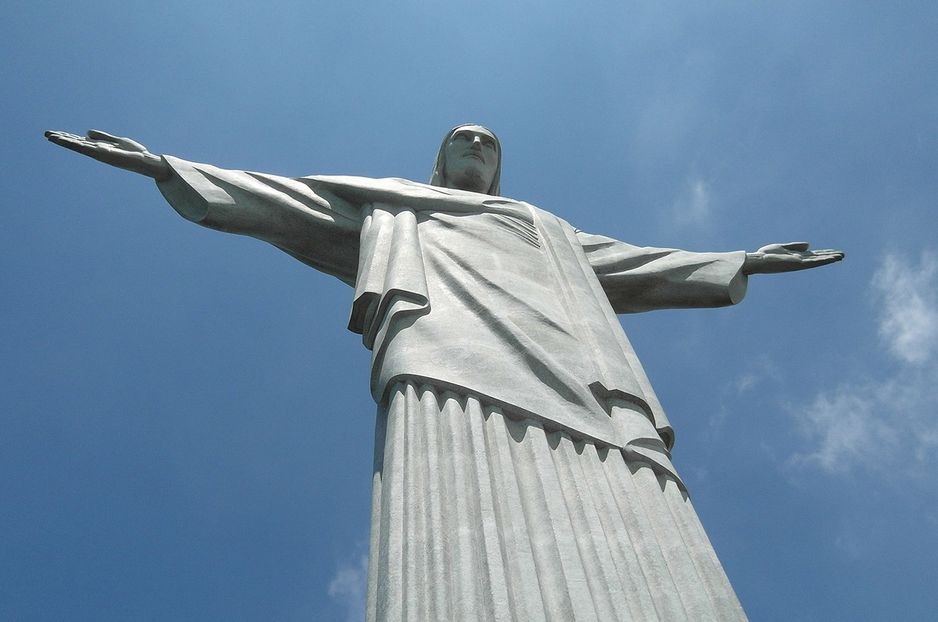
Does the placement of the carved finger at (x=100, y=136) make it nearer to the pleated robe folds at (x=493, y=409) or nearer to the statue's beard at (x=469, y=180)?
Answer: the pleated robe folds at (x=493, y=409)

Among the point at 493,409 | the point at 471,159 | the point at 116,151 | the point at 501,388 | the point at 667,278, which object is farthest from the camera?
the point at 471,159

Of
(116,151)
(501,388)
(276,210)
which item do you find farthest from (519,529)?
(116,151)

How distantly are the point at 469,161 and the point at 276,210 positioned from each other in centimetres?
230

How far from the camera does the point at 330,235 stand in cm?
877

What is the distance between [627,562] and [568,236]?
4.33m

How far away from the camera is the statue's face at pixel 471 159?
1009 centimetres

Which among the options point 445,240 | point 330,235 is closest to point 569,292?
point 445,240

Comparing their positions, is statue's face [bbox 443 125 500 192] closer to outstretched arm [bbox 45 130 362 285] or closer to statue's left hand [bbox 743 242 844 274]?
outstretched arm [bbox 45 130 362 285]

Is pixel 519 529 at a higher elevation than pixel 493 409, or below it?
below

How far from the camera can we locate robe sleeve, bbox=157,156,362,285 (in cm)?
845

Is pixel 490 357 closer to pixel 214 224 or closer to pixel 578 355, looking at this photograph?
pixel 578 355

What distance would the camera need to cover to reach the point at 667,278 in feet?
29.8

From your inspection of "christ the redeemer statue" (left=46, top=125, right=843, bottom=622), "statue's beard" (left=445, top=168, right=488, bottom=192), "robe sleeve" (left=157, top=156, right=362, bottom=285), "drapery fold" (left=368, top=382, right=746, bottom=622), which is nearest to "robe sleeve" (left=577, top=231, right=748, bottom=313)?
"christ the redeemer statue" (left=46, top=125, right=843, bottom=622)

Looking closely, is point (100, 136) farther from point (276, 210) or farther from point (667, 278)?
point (667, 278)
